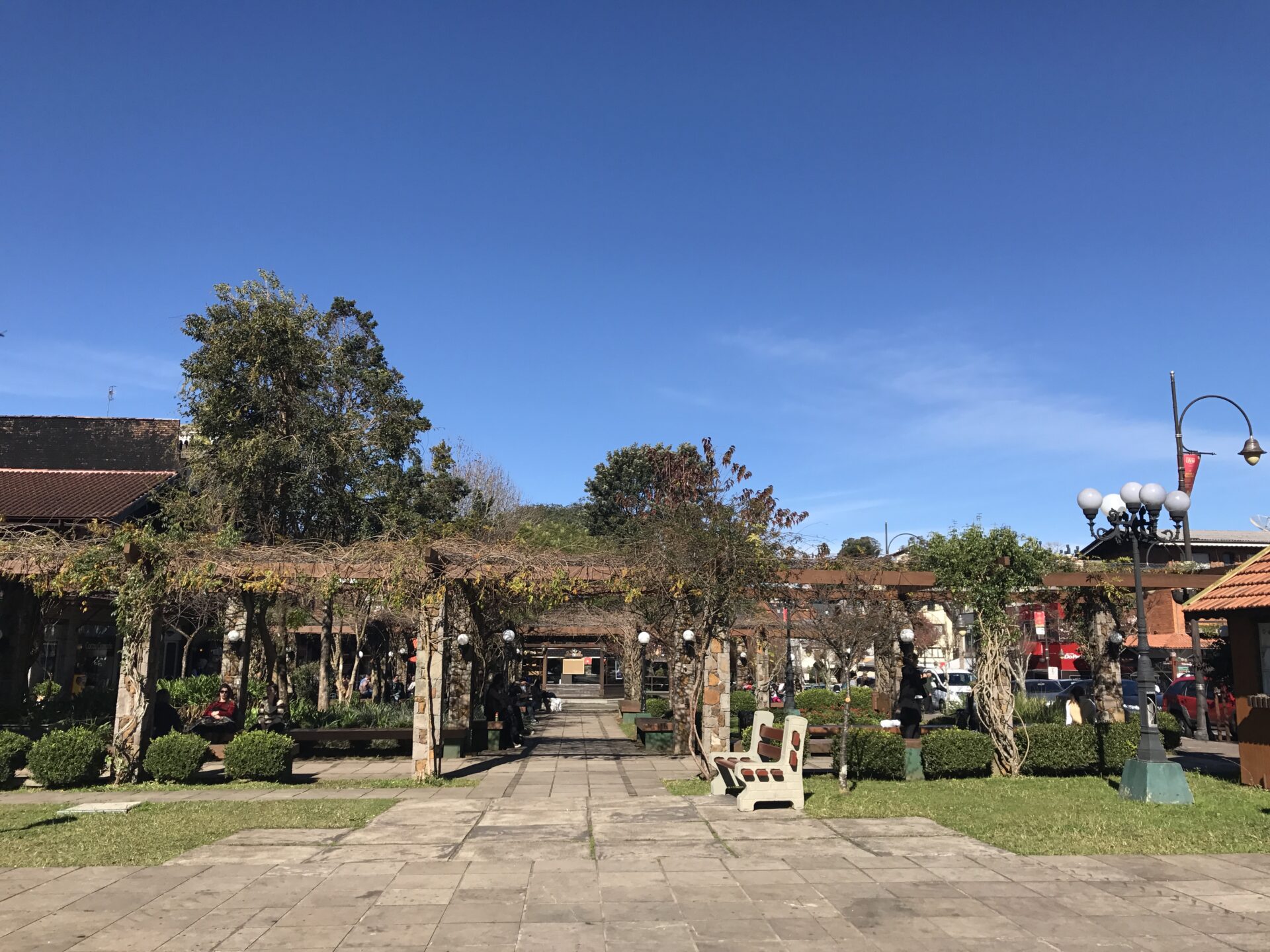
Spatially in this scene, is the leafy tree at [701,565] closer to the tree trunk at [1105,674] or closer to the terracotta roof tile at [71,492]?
the tree trunk at [1105,674]

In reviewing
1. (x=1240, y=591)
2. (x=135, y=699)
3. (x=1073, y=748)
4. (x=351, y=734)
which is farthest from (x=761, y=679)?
(x=135, y=699)

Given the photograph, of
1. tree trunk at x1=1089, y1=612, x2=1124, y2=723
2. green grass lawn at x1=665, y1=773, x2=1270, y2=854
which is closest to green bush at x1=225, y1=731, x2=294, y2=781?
green grass lawn at x1=665, y1=773, x2=1270, y2=854

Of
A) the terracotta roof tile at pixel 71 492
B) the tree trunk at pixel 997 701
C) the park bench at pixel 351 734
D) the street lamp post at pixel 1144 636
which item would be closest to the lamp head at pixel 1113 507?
the street lamp post at pixel 1144 636

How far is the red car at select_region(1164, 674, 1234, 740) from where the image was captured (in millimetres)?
18172

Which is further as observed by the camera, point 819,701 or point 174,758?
point 819,701

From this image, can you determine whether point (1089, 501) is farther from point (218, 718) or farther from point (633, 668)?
point (633, 668)

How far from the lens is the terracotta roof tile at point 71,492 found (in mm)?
19328

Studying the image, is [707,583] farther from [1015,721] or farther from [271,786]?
[271,786]

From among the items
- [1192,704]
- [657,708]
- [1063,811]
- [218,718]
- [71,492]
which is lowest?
[657,708]

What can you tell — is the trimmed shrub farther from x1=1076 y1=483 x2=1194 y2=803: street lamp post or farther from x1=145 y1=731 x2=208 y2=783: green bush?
x1=145 y1=731 x2=208 y2=783: green bush

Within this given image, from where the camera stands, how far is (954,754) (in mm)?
11898

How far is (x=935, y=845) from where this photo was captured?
7.58 m

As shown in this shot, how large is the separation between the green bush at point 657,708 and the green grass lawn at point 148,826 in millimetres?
11291

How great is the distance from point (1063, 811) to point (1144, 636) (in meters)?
2.39
